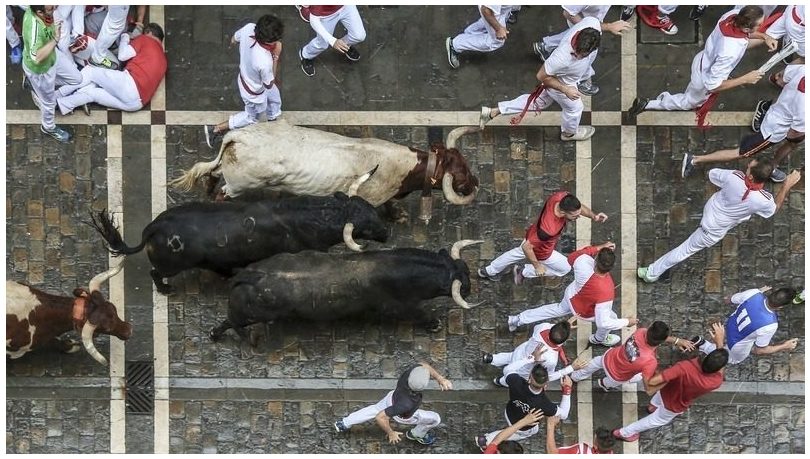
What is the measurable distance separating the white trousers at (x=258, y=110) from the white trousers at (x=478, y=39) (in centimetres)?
265

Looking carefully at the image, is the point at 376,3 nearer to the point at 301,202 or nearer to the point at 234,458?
the point at 301,202

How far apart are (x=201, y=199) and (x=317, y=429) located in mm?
3614

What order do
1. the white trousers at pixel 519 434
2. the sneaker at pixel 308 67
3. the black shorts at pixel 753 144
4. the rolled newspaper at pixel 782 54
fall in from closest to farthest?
1. the white trousers at pixel 519 434
2. the rolled newspaper at pixel 782 54
3. the black shorts at pixel 753 144
4. the sneaker at pixel 308 67

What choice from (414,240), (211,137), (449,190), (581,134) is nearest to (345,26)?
(211,137)

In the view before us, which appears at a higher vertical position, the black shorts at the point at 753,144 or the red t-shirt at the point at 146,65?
the red t-shirt at the point at 146,65

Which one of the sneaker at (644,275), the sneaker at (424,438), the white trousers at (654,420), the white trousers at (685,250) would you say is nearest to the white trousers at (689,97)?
the white trousers at (685,250)

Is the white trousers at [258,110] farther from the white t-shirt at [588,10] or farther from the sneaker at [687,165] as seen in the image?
the sneaker at [687,165]

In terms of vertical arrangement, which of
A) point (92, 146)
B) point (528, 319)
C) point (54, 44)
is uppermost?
point (54, 44)

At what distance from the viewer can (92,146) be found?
43.5ft

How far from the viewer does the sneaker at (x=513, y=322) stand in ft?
42.2

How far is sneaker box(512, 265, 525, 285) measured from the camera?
13047 mm

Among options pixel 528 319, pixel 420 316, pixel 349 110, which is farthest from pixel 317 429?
pixel 349 110

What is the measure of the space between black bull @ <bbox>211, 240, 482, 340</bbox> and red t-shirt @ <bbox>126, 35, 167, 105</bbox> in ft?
10.5

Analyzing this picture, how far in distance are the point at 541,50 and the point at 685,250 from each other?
348 cm
